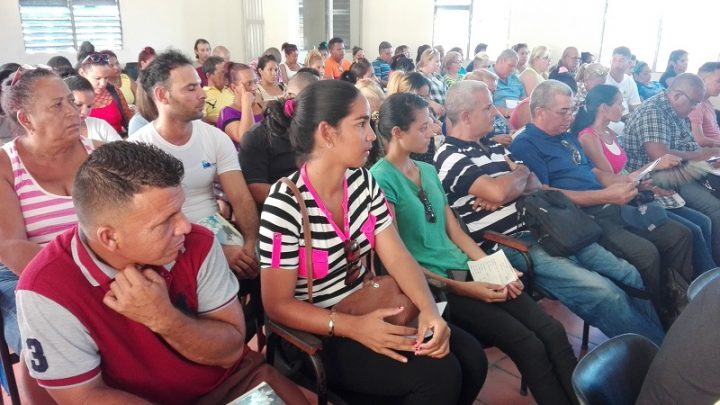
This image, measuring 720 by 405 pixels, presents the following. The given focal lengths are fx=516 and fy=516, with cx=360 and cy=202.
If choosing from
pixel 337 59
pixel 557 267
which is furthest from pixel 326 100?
pixel 337 59

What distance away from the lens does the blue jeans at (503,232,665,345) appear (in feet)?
7.18

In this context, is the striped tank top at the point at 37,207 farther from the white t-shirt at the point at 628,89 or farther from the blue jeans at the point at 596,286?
the white t-shirt at the point at 628,89

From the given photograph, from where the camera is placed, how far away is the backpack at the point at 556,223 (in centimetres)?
225

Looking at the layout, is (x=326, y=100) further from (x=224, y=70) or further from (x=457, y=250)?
(x=224, y=70)

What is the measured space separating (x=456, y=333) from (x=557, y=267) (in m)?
0.78

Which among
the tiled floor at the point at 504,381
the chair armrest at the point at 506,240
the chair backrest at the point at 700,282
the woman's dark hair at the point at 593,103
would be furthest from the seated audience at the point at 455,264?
the woman's dark hair at the point at 593,103

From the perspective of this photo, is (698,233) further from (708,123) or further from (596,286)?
(708,123)

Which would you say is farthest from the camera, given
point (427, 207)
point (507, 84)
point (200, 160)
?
point (507, 84)

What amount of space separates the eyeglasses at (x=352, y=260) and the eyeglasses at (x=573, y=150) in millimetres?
1640

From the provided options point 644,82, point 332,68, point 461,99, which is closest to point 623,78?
point 644,82

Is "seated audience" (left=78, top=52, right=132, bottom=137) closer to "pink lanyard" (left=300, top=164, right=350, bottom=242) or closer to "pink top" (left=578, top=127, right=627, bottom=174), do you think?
"pink lanyard" (left=300, top=164, right=350, bottom=242)

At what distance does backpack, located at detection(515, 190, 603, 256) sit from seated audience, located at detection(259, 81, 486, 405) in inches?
31.0

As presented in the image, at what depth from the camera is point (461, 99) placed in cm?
249

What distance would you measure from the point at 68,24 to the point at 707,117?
8.00 m
